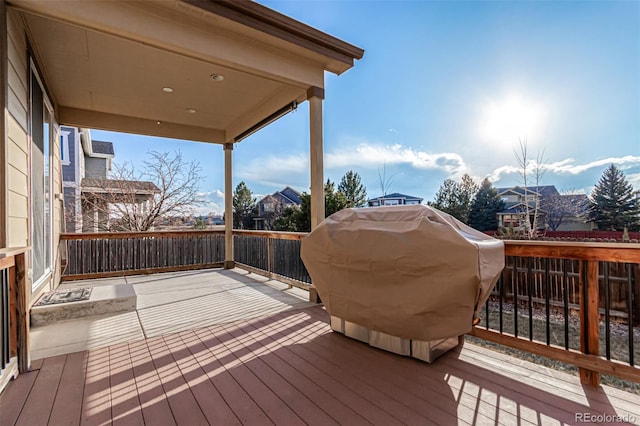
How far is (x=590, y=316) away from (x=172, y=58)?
189 inches

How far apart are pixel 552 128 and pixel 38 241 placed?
19.0m

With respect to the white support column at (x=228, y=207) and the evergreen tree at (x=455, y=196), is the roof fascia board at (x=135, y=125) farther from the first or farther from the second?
the evergreen tree at (x=455, y=196)

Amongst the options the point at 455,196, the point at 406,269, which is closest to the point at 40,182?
the point at 406,269

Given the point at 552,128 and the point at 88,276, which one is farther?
the point at 552,128

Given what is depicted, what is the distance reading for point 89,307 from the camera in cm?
380

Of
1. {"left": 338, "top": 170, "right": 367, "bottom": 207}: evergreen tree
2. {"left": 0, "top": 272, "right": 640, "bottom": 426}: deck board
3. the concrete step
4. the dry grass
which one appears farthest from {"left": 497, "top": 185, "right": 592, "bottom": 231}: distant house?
the concrete step

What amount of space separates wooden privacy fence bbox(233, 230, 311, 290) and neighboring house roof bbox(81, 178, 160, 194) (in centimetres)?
507

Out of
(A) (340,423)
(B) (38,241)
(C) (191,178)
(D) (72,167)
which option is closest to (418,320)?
(A) (340,423)

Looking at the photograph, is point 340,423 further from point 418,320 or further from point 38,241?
point 38,241

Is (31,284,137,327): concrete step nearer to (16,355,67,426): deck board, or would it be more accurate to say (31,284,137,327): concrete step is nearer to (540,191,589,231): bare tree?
(16,355,67,426): deck board

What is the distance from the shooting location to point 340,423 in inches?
69.2

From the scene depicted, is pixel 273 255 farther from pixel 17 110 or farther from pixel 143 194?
pixel 143 194

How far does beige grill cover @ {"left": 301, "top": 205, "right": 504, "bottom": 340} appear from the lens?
2.07 metres

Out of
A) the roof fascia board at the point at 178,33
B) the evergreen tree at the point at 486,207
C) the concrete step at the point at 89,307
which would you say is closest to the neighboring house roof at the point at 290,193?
the evergreen tree at the point at 486,207
